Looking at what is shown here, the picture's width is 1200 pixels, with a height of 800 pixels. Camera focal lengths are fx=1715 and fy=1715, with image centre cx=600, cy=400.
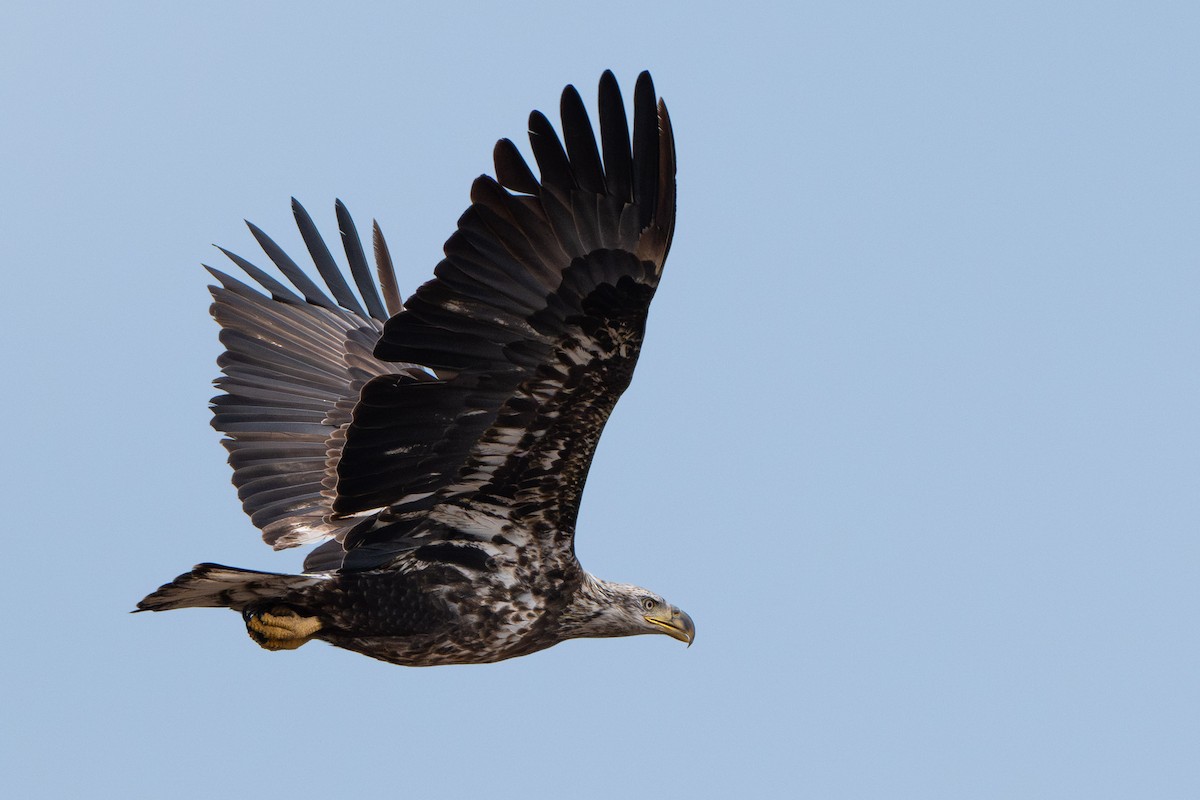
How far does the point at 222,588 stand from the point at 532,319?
221 centimetres

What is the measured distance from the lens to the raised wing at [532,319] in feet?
26.2

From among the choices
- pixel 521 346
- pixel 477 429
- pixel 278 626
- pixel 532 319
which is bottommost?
pixel 278 626

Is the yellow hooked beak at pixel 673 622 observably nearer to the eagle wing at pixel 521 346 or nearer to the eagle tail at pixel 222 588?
the eagle wing at pixel 521 346

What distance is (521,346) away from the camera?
8344 mm

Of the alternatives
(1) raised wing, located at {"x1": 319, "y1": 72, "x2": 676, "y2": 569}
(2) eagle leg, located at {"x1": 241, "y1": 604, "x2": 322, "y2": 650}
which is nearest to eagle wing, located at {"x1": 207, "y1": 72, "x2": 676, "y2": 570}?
(1) raised wing, located at {"x1": 319, "y1": 72, "x2": 676, "y2": 569}

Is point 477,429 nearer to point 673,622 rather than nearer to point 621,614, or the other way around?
point 621,614

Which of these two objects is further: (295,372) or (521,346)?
(295,372)

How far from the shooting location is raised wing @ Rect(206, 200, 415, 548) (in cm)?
1057

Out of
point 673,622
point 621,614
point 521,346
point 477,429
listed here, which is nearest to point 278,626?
point 477,429

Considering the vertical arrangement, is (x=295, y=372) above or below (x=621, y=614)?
above

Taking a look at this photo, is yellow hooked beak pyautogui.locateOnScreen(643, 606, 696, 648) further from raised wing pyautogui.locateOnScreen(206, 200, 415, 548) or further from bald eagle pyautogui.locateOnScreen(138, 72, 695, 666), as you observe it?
raised wing pyautogui.locateOnScreen(206, 200, 415, 548)

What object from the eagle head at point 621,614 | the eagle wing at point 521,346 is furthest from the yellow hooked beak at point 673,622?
the eagle wing at point 521,346

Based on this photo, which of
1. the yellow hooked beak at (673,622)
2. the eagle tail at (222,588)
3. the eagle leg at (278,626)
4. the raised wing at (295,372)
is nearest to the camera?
the eagle tail at (222,588)

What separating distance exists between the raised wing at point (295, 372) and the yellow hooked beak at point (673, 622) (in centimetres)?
189
